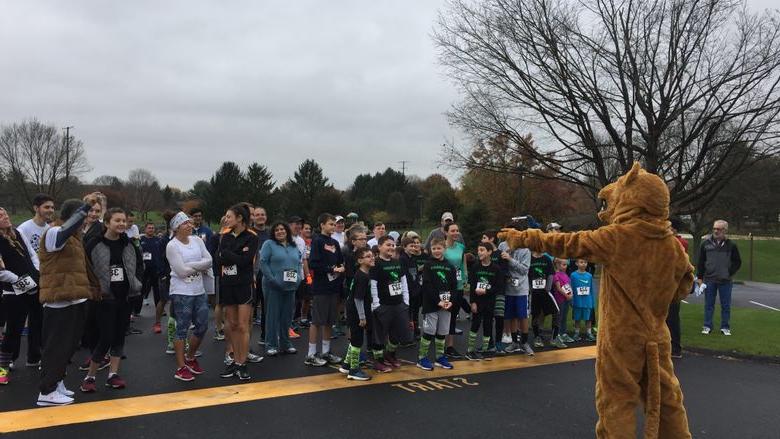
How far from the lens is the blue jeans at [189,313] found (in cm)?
636

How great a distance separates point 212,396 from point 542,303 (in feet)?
17.2

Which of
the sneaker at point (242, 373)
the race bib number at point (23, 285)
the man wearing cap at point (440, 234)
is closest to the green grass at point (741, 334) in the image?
the man wearing cap at point (440, 234)

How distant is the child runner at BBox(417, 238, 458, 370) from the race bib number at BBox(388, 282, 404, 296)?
1.75 feet

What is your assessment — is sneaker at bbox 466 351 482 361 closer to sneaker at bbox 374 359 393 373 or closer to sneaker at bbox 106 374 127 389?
sneaker at bbox 374 359 393 373

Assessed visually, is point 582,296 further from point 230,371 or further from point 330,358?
point 230,371

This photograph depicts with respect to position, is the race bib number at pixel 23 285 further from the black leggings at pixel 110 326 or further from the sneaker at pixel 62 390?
the sneaker at pixel 62 390

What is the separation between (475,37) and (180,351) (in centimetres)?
937

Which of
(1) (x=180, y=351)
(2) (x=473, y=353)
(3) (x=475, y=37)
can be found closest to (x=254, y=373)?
(1) (x=180, y=351)

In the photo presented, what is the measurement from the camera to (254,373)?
685 cm

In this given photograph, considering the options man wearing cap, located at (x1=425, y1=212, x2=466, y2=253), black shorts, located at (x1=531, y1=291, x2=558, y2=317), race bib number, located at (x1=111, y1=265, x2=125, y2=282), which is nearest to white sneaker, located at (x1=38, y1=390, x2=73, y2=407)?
race bib number, located at (x1=111, y1=265, x2=125, y2=282)

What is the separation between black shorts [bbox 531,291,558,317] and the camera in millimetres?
8742

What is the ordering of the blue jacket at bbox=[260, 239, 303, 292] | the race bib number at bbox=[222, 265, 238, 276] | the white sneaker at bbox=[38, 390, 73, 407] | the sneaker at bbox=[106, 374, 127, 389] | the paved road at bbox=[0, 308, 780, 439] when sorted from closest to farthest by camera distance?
the paved road at bbox=[0, 308, 780, 439], the white sneaker at bbox=[38, 390, 73, 407], the sneaker at bbox=[106, 374, 127, 389], the race bib number at bbox=[222, 265, 238, 276], the blue jacket at bbox=[260, 239, 303, 292]

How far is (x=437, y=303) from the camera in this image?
727 centimetres

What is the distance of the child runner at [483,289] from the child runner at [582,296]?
2.09 metres
